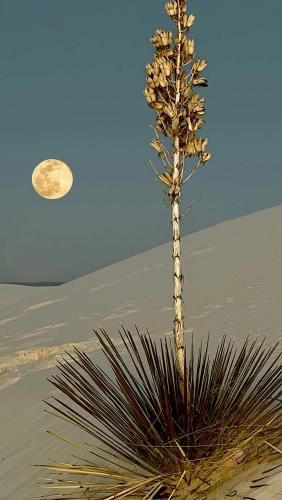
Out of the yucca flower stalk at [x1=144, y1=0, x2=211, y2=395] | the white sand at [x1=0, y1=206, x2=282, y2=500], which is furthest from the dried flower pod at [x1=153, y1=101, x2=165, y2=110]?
the white sand at [x1=0, y1=206, x2=282, y2=500]

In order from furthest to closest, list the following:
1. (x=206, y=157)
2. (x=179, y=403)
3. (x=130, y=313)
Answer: (x=130, y=313) → (x=206, y=157) → (x=179, y=403)

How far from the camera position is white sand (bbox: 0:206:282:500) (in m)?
4.92

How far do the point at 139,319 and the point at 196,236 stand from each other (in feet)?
45.3

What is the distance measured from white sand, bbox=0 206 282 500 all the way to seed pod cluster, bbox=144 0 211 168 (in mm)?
1653

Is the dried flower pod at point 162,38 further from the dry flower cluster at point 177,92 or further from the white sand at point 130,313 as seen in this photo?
the white sand at point 130,313

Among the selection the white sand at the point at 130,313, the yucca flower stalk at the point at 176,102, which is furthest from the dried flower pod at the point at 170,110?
the white sand at the point at 130,313

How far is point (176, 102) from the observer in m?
2.92

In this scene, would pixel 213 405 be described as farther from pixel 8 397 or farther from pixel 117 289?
pixel 117 289

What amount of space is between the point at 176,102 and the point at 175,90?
3.2 inches

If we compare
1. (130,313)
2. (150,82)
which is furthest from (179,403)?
(130,313)

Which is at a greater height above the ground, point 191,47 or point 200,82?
point 191,47

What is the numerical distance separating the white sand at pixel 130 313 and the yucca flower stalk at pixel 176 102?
56.6 inches

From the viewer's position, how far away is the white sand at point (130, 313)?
4918mm

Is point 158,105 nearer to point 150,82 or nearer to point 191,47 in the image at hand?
point 150,82
